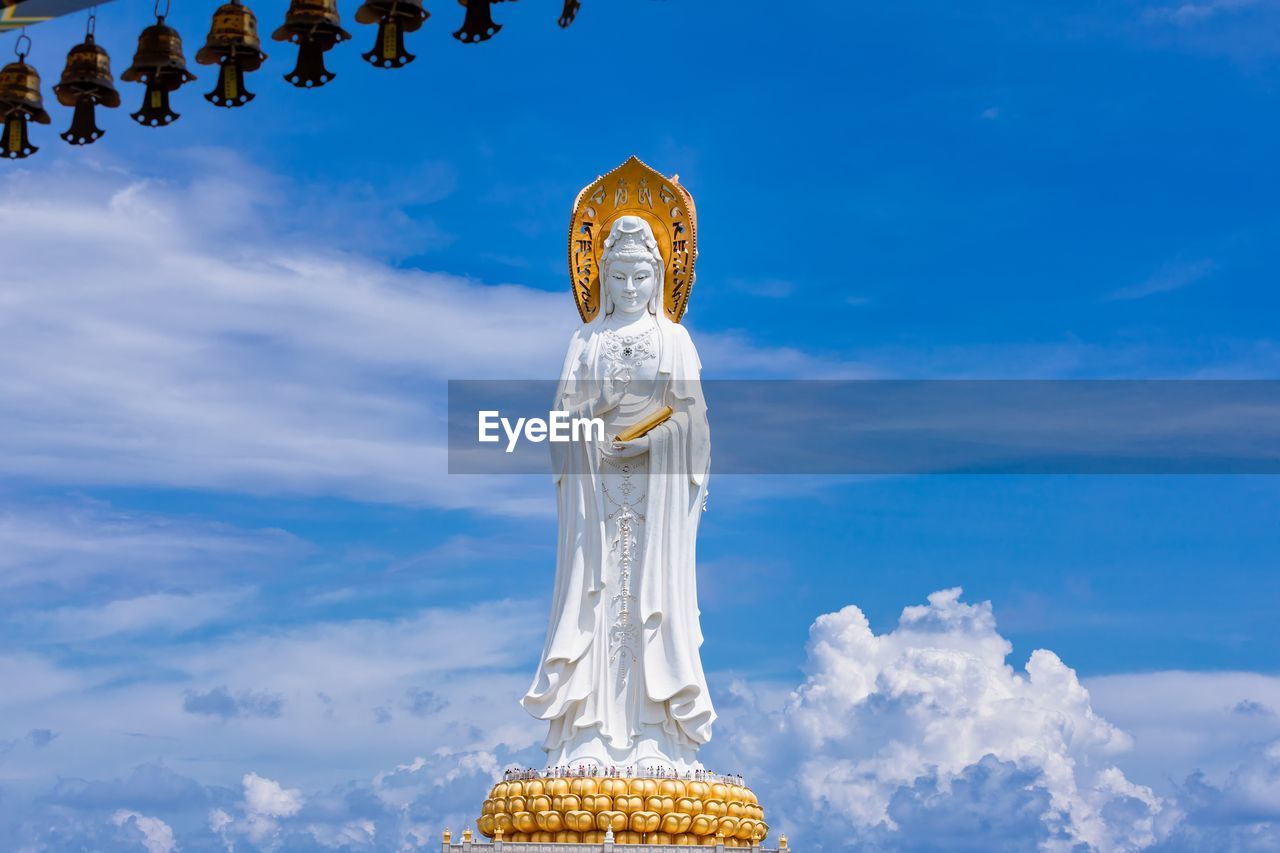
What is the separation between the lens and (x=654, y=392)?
2562cm

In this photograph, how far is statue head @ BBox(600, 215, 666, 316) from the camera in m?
25.8

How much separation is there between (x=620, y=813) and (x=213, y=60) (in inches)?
424

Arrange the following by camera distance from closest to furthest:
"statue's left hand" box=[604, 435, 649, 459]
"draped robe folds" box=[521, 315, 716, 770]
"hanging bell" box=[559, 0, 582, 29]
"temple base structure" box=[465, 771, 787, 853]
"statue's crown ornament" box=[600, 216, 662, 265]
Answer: "hanging bell" box=[559, 0, 582, 29]
"temple base structure" box=[465, 771, 787, 853]
"draped robe folds" box=[521, 315, 716, 770]
"statue's left hand" box=[604, 435, 649, 459]
"statue's crown ornament" box=[600, 216, 662, 265]

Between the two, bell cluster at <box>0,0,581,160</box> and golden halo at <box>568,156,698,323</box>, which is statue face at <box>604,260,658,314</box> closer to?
golden halo at <box>568,156,698,323</box>

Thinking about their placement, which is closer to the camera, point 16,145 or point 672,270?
Result: point 16,145

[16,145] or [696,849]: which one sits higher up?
[16,145]

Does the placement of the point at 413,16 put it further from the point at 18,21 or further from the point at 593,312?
the point at 593,312

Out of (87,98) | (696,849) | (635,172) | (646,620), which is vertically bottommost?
(696,849)

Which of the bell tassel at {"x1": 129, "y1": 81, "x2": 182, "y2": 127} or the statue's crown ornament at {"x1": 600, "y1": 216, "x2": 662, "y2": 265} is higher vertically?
the statue's crown ornament at {"x1": 600, "y1": 216, "x2": 662, "y2": 265}

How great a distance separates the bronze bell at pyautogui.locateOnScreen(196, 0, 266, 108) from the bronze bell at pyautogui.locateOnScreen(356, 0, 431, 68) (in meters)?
0.83

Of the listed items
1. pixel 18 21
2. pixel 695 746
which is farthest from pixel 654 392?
pixel 18 21

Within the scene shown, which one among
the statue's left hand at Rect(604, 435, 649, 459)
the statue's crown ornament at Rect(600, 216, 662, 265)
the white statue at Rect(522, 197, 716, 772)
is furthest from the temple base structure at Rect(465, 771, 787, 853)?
the statue's crown ornament at Rect(600, 216, 662, 265)

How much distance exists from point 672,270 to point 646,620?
175 inches

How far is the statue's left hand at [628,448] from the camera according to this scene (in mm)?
25391
